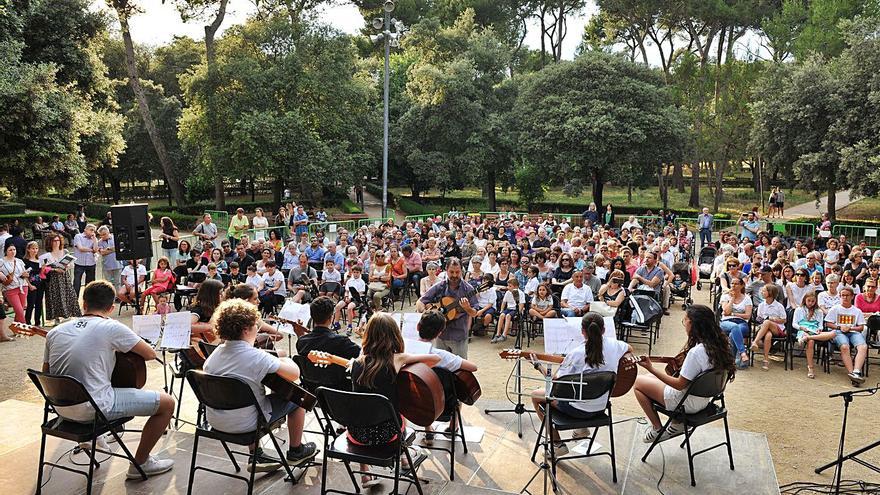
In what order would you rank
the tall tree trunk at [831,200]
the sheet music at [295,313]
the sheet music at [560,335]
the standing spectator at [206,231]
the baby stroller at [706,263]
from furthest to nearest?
the tall tree trunk at [831,200]
the standing spectator at [206,231]
the baby stroller at [706,263]
the sheet music at [295,313]
the sheet music at [560,335]

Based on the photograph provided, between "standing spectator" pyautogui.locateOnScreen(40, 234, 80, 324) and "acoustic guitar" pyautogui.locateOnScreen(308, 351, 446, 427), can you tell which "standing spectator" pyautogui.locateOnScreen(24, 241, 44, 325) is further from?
"acoustic guitar" pyautogui.locateOnScreen(308, 351, 446, 427)

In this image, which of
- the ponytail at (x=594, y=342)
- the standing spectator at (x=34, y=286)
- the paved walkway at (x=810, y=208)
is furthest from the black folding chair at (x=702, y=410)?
the paved walkway at (x=810, y=208)

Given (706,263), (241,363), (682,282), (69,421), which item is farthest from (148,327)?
(706,263)

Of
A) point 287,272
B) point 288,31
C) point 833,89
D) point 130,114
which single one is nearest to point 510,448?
point 287,272

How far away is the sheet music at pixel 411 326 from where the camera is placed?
5.26 m

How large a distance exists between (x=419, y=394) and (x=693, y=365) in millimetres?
2175

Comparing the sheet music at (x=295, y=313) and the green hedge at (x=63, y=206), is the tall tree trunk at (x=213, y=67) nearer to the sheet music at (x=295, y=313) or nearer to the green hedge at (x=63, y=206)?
the green hedge at (x=63, y=206)

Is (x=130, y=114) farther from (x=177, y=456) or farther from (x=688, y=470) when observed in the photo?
(x=688, y=470)

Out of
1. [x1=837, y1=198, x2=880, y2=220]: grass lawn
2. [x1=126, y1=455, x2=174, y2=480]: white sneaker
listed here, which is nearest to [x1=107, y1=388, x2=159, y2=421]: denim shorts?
[x1=126, y1=455, x2=174, y2=480]: white sneaker

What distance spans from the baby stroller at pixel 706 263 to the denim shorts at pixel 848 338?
5.09 m

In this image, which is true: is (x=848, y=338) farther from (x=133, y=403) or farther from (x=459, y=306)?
(x=133, y=403)

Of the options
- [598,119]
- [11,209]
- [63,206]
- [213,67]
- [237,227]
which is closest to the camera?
[237,227]

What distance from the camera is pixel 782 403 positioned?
699 centimetres

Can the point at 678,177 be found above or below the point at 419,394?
above
